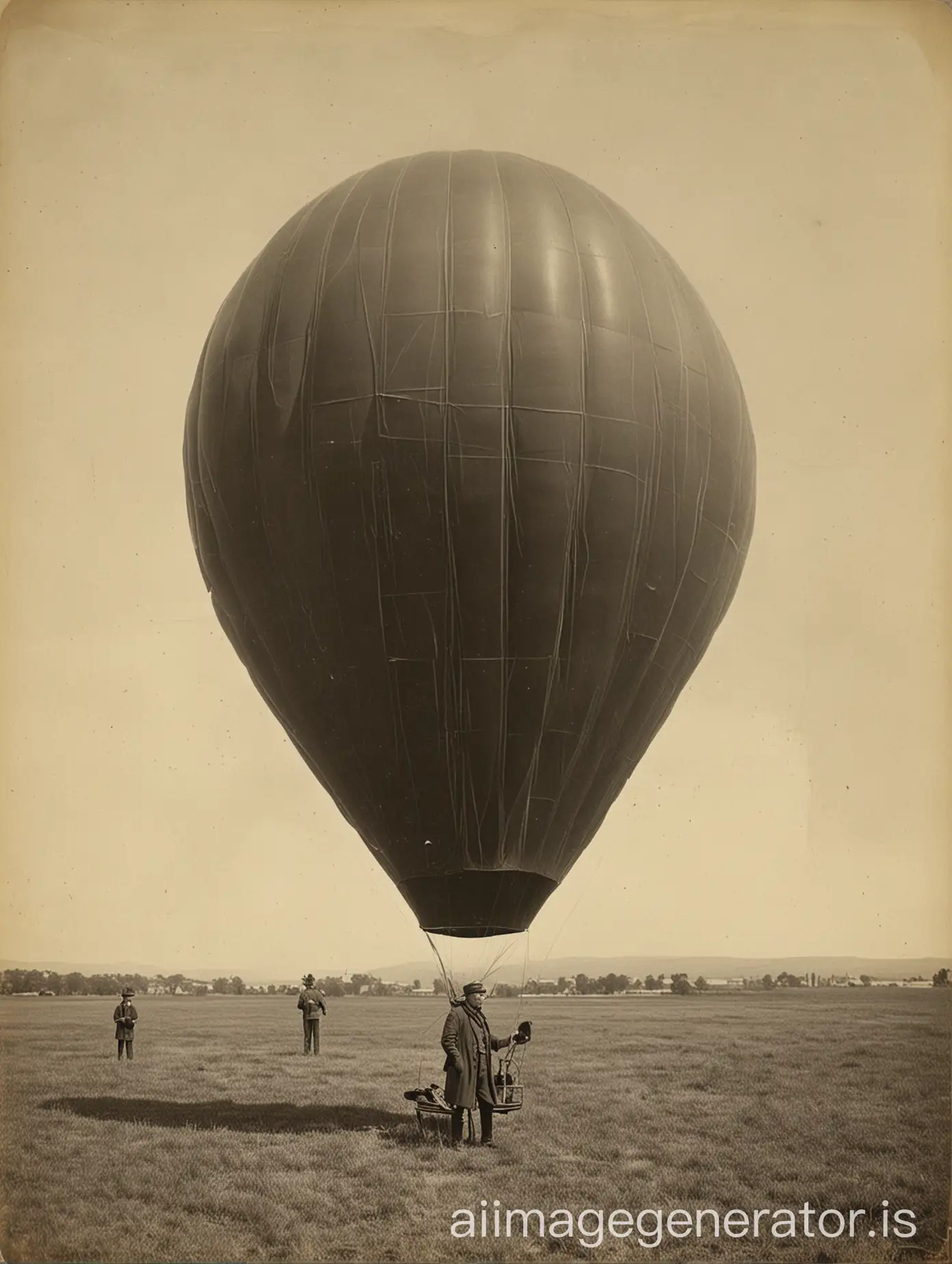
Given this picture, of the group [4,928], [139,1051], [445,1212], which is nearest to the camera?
[445,1212]

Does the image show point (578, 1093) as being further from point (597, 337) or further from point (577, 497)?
point (597, 337)

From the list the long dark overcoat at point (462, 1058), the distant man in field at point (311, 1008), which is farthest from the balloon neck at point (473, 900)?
the distant man in field at point (311, 1008)

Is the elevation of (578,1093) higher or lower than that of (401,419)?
lower

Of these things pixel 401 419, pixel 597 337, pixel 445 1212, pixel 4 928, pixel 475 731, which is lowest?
pixel 445 1212

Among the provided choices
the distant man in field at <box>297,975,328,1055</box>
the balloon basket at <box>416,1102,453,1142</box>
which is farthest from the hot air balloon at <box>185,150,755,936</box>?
the distant man in field at <box>297,975,328,1055</box>

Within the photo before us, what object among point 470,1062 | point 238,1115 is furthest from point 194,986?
point 470,1062

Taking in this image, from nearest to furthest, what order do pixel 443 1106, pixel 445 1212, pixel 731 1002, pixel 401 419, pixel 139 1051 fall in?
1. pixel 445 1212
2. pixel 443 1106
3. pixel 401 419
4. pixel 139 1051
5. pixel 731 1002

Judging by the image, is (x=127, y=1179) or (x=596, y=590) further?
(x=596, y=590)

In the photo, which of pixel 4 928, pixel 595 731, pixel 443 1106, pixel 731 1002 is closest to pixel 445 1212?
pixel 443 1106
